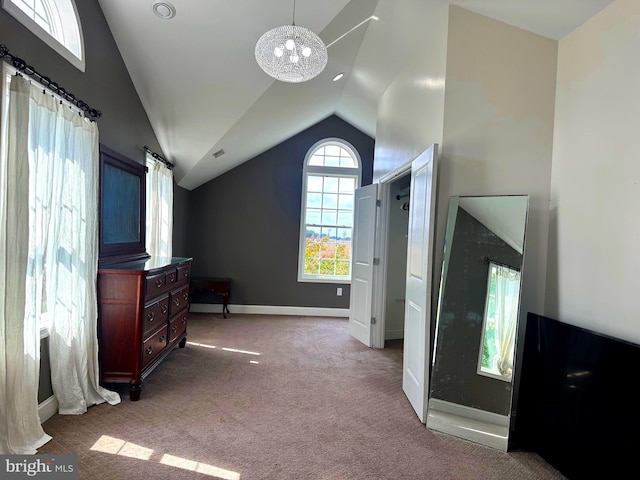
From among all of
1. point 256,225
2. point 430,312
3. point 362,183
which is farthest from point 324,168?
point 430,312

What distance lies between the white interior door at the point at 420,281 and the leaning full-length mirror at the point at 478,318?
9cm

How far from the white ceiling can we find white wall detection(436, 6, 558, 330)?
0.12 meters

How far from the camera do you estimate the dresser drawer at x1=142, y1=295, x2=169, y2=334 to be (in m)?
2.53

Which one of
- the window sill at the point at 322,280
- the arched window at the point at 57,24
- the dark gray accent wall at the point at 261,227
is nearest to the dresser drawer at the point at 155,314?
the arched window at the point at 57,24

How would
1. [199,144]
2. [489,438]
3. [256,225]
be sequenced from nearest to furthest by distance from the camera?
[489,438] < [199,144] < [256,225]

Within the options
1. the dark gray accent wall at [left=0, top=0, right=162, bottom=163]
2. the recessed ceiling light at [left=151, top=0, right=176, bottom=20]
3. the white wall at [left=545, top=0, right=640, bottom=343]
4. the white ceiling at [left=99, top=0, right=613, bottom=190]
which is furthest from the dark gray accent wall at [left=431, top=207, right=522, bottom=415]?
the dark gray accent wall at [left=0, top=0, right=162, bottom=163]

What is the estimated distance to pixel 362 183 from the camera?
18.2 ft

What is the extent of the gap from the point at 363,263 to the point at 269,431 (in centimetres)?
243

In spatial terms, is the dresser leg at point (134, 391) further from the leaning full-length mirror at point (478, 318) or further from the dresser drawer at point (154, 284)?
the leaning full-length mirror at point (478, 318)

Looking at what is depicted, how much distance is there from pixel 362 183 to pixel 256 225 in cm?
191

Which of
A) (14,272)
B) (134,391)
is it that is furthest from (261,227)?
(14,272)

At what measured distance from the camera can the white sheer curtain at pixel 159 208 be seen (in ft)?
12.1

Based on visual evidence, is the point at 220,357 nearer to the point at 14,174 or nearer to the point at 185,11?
the point at 14,174

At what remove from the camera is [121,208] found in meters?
3.06
